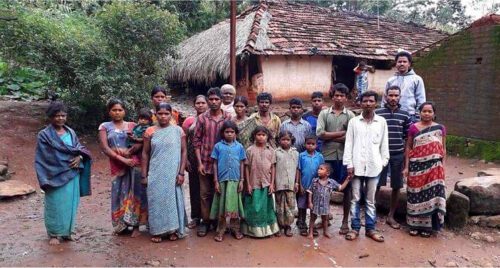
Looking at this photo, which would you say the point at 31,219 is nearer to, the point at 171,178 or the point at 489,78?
the point at 171,178

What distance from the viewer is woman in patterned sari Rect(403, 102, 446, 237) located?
4.25 metres

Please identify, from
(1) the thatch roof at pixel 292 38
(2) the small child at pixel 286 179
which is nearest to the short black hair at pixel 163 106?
(2) the small child at pixel 286 179

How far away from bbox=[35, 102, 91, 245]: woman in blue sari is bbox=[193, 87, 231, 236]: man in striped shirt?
117 cm

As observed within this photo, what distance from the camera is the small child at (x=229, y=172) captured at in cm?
406

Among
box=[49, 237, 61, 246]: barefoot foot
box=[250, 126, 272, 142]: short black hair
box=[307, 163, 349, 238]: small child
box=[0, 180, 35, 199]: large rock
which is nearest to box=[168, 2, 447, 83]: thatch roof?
box=[0, 180, 35, 199]: large rock

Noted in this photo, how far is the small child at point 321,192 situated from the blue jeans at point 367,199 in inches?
4.8

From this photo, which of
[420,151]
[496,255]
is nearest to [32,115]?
[420,151]

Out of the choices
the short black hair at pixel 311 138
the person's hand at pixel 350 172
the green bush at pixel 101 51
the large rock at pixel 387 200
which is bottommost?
the large rock at pixel 387 200

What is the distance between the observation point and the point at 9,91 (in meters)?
11.2

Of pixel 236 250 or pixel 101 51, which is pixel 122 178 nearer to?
pixel 236 250

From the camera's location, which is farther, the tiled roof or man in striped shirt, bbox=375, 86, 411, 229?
the tiled roof

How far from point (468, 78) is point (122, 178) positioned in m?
7.41

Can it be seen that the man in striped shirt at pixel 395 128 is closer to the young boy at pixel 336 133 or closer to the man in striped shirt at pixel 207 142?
the young boy at pixel 336 133

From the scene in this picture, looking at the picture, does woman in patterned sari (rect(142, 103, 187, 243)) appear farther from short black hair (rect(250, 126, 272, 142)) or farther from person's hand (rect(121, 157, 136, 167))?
short black hair (rect(250, 126, 272, 142))
